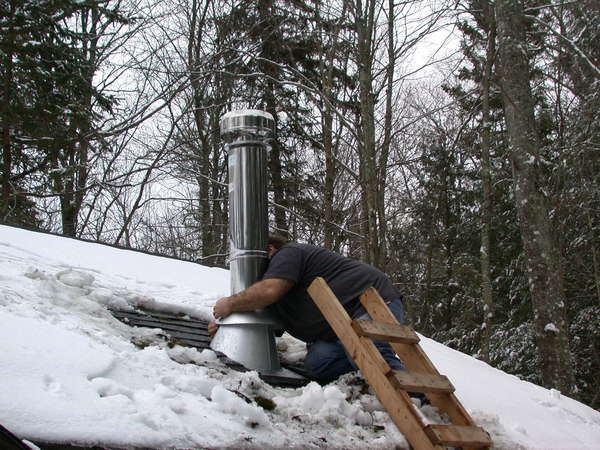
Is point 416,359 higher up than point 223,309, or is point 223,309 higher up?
point 223,309

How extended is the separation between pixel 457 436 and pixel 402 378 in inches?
14.2

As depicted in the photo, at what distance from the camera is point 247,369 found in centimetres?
343

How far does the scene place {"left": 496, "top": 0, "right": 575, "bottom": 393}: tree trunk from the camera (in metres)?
7.48

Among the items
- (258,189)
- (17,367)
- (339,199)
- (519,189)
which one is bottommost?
(17,367)

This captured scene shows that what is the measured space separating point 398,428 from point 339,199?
12.9 m

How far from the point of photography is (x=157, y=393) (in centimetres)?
238

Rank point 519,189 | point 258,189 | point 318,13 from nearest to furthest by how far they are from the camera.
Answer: point 258,189
point 519,189
point 318,13

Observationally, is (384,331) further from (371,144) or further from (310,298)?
(371,144)

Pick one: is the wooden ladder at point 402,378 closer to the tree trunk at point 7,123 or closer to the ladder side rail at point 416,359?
the ladder side rail at point 416,359

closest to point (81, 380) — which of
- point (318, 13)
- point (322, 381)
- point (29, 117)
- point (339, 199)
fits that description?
point (322, 381)

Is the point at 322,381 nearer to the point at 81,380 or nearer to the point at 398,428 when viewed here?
the point at 398,428

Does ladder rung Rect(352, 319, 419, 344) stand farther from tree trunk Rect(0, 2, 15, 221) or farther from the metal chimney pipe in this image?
tree trunk Rect(0, 2, 15, 221)

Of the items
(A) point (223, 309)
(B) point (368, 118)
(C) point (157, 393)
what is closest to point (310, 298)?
(A) point (223, 309)

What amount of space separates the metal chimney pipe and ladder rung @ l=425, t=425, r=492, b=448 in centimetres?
117
